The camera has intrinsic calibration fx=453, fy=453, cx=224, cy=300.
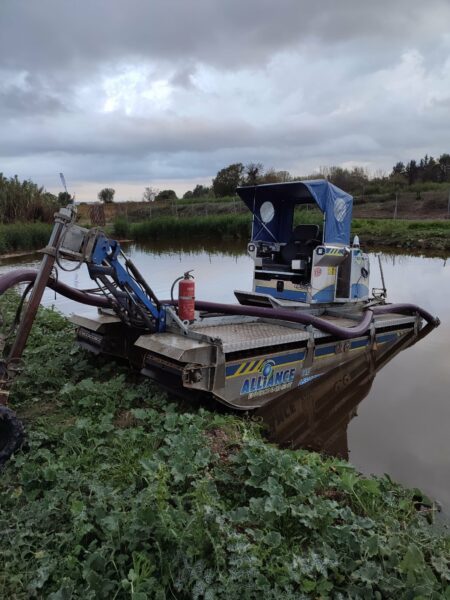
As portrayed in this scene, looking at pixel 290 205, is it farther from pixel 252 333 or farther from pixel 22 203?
pixel 22 203

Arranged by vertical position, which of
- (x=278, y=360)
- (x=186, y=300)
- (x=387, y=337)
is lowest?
(x=387, y=337)

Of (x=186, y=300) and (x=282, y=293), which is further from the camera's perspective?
(x=282, y=293)

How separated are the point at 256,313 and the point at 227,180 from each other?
40.8 metres

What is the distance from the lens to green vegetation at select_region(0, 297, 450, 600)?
250 cm

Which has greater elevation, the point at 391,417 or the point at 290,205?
the point at 290,205

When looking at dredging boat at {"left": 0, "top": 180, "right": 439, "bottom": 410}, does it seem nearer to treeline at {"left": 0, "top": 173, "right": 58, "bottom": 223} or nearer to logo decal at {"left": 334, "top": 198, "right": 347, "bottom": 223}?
logo decal at {"left": 334, "top": 198, "right": 347, "bottom": 223}

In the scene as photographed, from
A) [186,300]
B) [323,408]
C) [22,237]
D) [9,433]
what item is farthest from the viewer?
[22,237]

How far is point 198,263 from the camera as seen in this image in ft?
60.4

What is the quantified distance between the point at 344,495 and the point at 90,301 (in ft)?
12.5

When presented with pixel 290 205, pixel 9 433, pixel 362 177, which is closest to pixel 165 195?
pixel 362 177

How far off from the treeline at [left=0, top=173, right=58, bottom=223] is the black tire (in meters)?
23.9

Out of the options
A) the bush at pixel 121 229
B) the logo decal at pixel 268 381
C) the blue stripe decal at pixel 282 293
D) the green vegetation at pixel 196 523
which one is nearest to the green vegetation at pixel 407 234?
the bush at pixel 121 229

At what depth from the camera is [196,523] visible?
8.98 feet

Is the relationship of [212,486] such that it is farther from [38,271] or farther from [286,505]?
[38,271]
